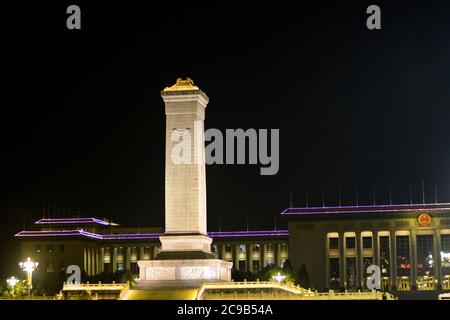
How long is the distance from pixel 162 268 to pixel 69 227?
6682 centimetres

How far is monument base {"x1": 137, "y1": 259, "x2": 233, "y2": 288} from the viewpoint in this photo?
74.7 m

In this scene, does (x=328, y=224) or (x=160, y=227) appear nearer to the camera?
(x=328, y=224)

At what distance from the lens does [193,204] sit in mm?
77688

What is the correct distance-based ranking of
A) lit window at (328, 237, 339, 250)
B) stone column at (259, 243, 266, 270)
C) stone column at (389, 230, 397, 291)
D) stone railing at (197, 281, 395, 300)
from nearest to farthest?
stone railing at (197, 281, 395, 300), stone column at (389, 230, 397, 291), lit window at (328, 237, 339, 250), stone column at (259, 243, 266, 270)

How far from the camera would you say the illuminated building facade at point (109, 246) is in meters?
131

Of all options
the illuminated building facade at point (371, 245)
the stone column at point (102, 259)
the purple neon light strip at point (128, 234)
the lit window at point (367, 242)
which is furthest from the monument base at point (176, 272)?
the stone column at point (102, 259)

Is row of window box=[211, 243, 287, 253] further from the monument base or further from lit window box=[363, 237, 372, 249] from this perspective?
the monument base

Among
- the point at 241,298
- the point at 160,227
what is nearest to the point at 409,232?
the point at 160,227

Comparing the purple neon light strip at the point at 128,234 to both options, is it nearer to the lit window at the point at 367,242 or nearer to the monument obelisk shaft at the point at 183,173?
the lit window at the point at 367,242

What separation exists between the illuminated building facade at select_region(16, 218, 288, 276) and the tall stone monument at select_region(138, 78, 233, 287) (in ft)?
159

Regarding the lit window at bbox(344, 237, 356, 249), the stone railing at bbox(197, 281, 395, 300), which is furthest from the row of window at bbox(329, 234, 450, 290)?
the stone railing at bbox(197, 281, 395, 300)
